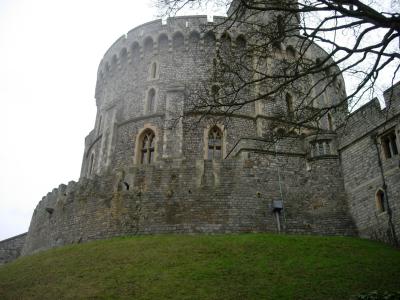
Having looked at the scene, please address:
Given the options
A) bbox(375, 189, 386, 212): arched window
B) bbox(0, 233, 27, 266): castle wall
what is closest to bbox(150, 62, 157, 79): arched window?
bbox(0, 233, 27, 266): castle wall

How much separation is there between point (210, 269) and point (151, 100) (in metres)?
14.8

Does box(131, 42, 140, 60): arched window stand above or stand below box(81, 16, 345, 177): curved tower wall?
above

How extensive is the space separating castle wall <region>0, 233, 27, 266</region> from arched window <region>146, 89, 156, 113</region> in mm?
11546

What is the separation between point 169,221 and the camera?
17578 millimetres

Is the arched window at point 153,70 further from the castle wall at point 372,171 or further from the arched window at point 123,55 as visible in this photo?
the castle wall at point 372,171

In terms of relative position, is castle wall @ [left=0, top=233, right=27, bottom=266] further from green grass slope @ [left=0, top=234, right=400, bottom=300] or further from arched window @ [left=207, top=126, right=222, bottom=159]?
arched window @ [left=207, top=126, right=222, bottom=159]

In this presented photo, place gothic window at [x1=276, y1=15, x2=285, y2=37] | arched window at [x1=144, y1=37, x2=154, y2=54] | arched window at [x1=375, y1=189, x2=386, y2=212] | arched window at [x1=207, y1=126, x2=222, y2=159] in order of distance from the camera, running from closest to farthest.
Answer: gothic window at [x1=276, y1=15, x2=285, y2=37] < arched window at [x1=375, y1=189, x2=386, y2=212] < arched window at [x1=207, y1=126, x2=222, y2=159] < arched window at [x1=144, y1=37, x2=154, y2=54]

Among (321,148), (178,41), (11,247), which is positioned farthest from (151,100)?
(11,247)

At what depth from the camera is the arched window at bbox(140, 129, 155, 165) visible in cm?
2353

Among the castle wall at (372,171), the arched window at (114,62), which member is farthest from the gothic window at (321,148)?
the arched window at (114,62)

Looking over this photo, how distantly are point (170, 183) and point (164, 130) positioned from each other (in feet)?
17.6

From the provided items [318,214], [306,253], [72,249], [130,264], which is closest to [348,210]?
[318,214]

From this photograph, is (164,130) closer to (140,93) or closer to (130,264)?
(140,93)

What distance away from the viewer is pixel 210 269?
12.4 m
